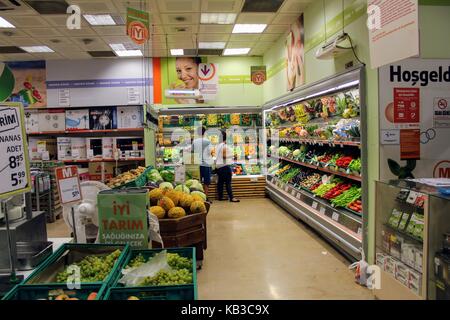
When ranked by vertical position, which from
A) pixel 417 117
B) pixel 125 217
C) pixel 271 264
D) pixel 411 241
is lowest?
pixel 271 264

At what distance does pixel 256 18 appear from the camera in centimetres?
721

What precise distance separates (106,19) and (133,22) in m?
2.55

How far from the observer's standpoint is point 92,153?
989cm

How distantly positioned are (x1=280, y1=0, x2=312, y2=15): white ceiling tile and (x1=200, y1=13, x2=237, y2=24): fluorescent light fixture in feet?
3.05

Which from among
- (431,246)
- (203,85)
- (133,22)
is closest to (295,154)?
(203,85)

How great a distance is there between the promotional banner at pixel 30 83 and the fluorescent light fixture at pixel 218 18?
5379 millimetres

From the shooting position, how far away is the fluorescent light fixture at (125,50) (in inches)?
355

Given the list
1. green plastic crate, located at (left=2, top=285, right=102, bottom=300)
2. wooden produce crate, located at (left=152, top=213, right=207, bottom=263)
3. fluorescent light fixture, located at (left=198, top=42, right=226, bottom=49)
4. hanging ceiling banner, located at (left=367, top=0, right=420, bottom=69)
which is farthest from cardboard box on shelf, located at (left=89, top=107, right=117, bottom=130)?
green plastic crate, located at (left=2, top=285, right=102, bottom=300)

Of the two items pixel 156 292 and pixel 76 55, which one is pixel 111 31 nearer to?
pixel 76 55

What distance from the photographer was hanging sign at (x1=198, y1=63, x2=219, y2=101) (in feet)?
29.8

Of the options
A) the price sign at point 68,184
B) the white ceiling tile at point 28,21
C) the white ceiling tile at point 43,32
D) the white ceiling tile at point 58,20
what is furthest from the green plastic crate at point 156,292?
the white ceiling tile at point 43,32

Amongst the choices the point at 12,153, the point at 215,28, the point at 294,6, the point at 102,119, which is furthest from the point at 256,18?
the point at 12,153

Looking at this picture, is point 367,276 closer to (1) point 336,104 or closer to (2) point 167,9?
(1) point 336,104

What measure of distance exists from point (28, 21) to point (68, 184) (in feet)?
18.7
